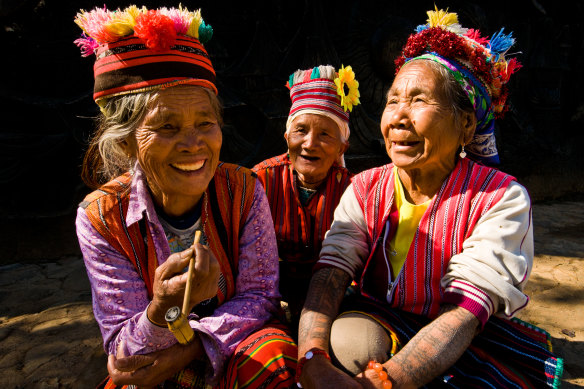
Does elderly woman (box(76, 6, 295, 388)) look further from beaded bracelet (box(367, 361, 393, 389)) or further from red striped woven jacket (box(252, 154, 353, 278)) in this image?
red striped woven jacket (box(252, 154, 353, 278))

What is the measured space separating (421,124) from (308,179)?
1023 mm

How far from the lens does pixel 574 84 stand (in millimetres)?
7391

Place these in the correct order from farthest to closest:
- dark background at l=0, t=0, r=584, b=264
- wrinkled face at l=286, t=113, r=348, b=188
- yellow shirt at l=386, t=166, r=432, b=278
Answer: dark background at l=0, t=0, r=584, b=264, wrinkled face at l=286, t=113, r=348, b=188, yellow shirt at l=386, t=166, r=432, b=278

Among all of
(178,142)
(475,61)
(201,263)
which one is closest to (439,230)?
(475,61)

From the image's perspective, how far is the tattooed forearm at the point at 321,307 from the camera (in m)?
1.70

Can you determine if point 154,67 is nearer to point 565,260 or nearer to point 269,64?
point 269,64

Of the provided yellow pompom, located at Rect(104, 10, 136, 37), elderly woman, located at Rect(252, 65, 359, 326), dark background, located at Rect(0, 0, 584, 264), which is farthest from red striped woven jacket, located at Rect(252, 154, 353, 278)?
dark background, located at Rect(0, 0, 584, 264)

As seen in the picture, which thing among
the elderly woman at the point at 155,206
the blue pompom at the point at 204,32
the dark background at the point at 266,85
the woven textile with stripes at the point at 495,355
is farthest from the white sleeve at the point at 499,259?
the dark background at the point at 266,85

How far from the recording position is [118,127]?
67.6 inches

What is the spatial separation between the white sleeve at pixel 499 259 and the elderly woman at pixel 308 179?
1.07 meters

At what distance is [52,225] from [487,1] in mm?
7130

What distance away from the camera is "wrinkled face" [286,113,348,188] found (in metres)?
2.58

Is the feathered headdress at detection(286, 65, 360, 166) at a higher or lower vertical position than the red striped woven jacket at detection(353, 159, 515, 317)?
higher

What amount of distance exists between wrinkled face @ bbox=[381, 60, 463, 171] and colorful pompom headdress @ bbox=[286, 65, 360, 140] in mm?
801
